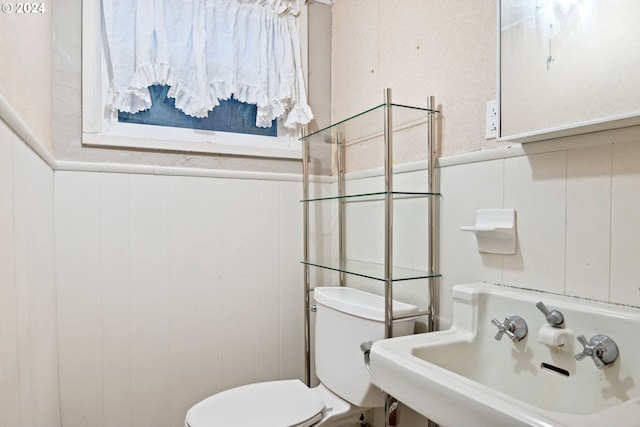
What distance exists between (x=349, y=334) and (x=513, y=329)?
1.83 feet

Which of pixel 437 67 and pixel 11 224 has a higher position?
pixel 437 67

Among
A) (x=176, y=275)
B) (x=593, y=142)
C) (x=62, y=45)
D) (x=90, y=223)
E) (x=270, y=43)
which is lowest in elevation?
(x=176, y=275)

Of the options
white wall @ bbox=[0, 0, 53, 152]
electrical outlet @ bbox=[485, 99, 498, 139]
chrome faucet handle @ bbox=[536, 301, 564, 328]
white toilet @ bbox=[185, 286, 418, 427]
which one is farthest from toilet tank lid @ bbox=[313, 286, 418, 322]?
white wall @ bbox=[0, 0, 53, 152]

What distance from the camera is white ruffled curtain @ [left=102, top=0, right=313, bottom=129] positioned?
1.52 m

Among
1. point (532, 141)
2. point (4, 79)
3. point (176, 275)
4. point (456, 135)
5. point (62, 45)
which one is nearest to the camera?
point (4, 79)

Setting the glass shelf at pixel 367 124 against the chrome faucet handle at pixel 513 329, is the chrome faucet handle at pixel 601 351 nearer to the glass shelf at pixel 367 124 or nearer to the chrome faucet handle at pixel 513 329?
the chrome faucet handle at pixel 513 329

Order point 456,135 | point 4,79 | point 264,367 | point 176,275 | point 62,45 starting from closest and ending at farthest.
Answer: point 4,79 < point 456,135 < point 62,45 < point 176,275 < point 264,367

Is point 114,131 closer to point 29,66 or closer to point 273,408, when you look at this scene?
point 29,66

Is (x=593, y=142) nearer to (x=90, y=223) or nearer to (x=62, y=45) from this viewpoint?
(x=90, y=223)

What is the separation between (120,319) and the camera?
1504mm

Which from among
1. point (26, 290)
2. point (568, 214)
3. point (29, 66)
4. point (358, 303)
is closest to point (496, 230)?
point (568, 214)

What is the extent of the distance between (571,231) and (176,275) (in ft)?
4.38

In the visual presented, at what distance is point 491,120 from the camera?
3.70 feet

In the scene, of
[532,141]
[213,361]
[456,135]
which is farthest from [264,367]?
[532,141]
